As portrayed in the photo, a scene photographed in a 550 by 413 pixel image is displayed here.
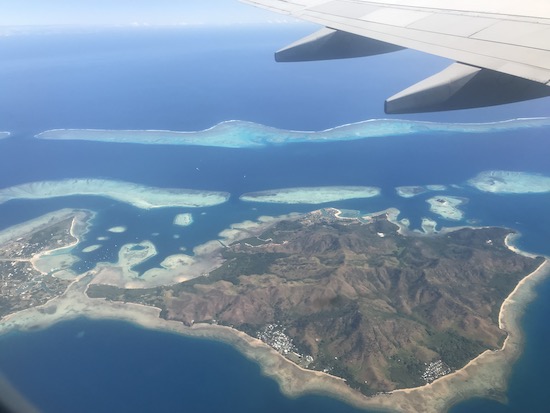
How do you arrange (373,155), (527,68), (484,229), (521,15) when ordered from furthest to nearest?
(373,155) → (484,229) → (521,15) → (527,68)

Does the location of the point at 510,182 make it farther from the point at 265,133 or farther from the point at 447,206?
the point at 265,133

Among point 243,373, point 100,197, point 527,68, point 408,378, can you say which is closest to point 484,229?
point 408,378

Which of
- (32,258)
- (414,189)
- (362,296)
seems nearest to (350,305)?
(362,296)

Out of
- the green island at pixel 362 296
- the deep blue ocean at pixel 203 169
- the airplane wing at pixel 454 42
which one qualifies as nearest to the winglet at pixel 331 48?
the airplane wing at pixel 454 42

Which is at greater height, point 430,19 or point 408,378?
point 430,19

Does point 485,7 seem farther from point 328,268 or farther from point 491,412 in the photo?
point 328,268

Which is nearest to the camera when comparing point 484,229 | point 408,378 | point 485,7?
point 485,7

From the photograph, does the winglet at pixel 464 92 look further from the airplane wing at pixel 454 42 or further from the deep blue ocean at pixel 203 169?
the deep blue ocean at pixel 203 169
